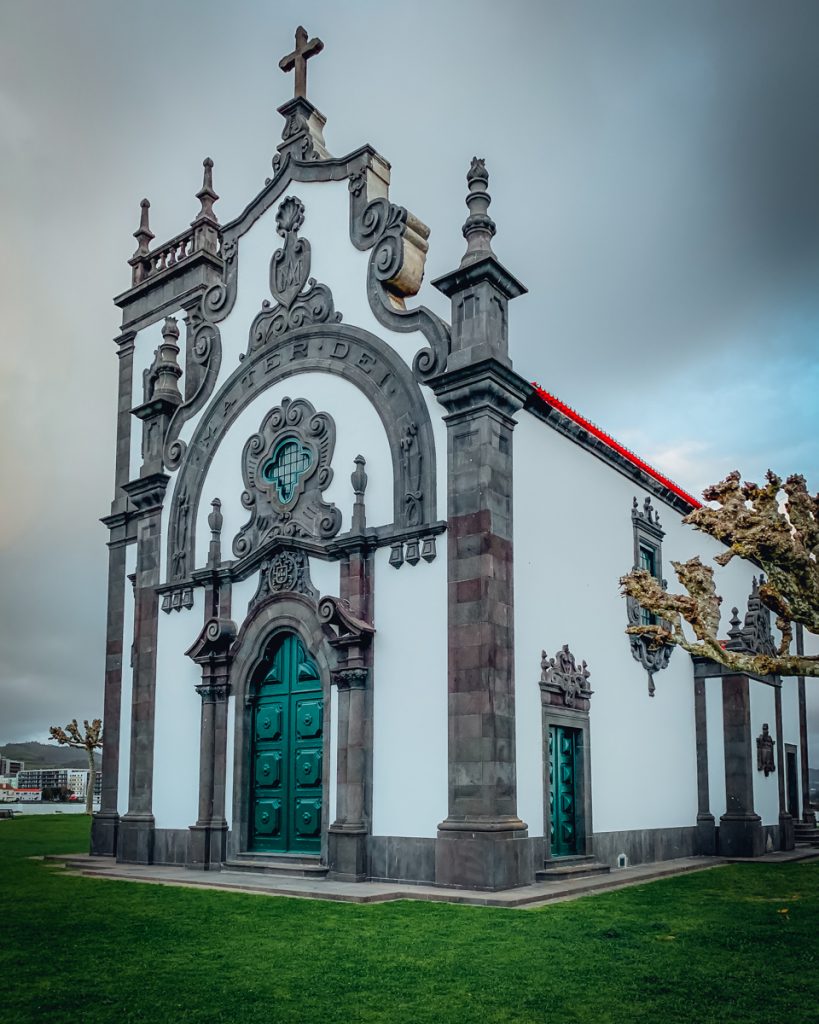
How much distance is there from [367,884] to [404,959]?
5184mm

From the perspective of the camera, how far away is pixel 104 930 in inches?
418

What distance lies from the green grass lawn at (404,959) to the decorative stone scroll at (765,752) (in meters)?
7.63

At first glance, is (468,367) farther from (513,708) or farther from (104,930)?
(104,930)

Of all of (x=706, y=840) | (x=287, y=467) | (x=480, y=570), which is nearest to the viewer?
(x=480, y=570)

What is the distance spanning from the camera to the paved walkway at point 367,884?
41.1 feet

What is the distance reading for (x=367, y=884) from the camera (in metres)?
14.0

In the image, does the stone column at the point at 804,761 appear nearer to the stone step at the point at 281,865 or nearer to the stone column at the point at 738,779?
the stone column at the point at 738,779

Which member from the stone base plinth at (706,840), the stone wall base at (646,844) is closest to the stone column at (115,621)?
the stone wall base at (646,844)

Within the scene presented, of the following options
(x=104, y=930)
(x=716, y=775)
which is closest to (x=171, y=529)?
(x=104, y=930)

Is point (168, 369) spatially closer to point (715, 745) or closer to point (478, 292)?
point (478, 292)

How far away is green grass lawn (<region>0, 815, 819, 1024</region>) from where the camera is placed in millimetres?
7312

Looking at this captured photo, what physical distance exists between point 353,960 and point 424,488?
23.6ft

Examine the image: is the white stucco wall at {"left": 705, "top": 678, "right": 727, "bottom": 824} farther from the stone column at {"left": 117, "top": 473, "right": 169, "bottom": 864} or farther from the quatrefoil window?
the stone column at {"left": 117, "top": 473, "right": 169, "bottom": 864}

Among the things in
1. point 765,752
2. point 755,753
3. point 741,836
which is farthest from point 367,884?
point 765,752
